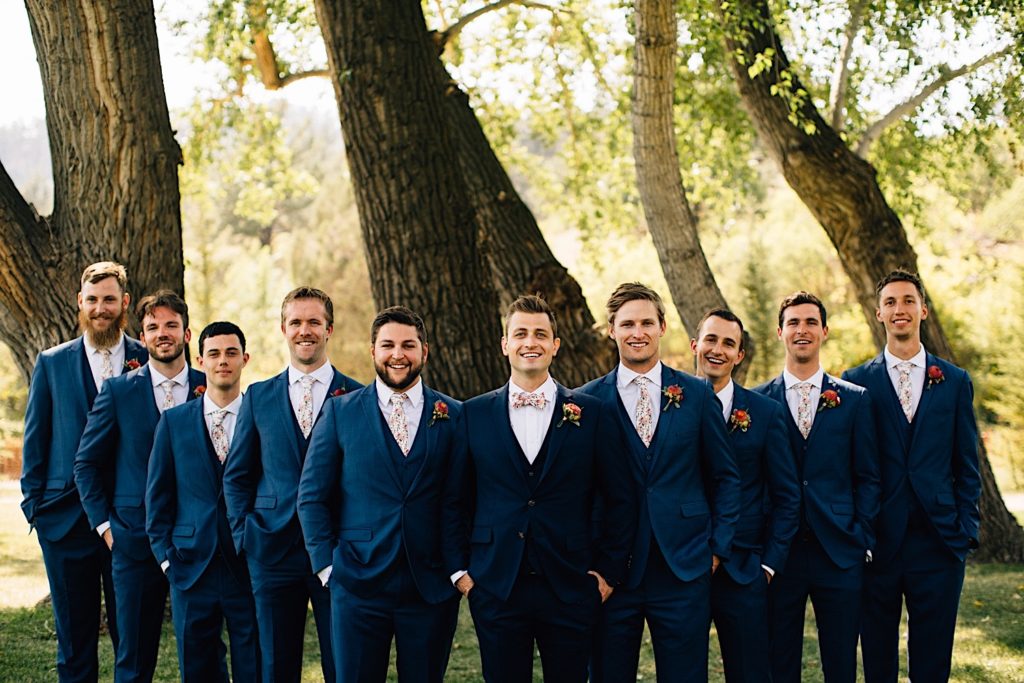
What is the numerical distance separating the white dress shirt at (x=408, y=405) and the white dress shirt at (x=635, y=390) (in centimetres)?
87

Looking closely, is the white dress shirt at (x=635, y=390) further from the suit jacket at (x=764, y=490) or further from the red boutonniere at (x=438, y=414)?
the red boutonniere at (x=438, y=414)

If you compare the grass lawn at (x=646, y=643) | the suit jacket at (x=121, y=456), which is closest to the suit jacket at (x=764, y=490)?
the grass lawn at (x=646, y=643)

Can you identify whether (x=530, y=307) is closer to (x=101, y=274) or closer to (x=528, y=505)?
(x=528, y=505)

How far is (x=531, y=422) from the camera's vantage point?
485cm

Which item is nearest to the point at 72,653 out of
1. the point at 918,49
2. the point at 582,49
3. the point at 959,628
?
the point at 959,628

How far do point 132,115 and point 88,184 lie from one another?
1.79ft

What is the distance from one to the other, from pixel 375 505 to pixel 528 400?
2.54 feet

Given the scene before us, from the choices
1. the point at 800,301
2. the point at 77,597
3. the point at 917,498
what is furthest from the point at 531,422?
the point at 77,597

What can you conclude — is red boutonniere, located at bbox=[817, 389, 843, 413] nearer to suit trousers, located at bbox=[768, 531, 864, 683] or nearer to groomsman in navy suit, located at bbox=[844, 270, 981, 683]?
groomsman in navy suit, located at bbox=[844, 270, 981, 683]

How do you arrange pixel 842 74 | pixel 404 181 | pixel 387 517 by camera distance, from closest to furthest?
pixel 387 517 < pixel 404 181 < pixel 842 74

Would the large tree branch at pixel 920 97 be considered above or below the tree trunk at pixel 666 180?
above

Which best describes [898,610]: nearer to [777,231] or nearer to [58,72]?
[58,72]

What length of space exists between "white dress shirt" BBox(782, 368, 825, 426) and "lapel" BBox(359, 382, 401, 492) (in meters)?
1.90

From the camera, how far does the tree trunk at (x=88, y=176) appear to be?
763cm
